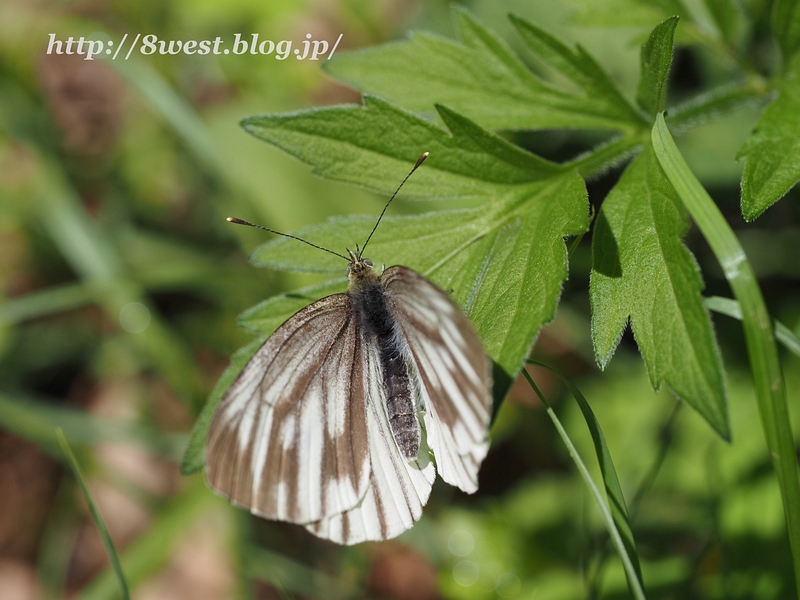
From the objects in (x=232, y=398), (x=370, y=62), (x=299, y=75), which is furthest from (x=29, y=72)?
(x=232, y=398)

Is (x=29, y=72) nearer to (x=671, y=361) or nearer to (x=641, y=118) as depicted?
(x=641, y=118)

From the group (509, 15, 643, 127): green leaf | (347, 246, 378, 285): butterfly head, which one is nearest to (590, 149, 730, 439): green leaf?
(509, 15, 643, 127): green leaf

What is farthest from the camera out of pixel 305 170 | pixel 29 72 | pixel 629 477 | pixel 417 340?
pixel 29 72

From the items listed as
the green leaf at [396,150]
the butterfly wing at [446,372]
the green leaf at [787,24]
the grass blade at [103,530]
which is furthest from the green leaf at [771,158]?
the grass blade at [103,530]

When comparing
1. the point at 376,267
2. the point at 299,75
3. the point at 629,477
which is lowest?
the point at 629,477

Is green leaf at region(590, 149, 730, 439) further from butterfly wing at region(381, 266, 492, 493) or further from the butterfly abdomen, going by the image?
the butterfly abdomen

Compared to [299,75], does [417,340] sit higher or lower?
lower

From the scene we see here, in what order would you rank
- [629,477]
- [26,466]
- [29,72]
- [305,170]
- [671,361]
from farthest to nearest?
[29,72]
[26,466]
[305,170]
[629,477]
[671,361]

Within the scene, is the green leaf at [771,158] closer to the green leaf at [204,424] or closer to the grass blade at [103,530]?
the green leaf at [204,424]
